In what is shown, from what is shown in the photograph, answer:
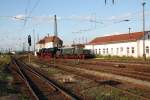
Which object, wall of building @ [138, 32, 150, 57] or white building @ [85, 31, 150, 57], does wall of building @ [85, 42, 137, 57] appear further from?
wall of building @ [138, 32, 150, 57]

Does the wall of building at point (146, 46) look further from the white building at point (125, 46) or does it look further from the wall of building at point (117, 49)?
the wall of building at point (117, 49)

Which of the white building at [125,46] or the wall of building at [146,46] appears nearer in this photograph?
the wall of building at [146,46]

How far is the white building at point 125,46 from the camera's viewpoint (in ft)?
212

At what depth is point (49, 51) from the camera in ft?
258

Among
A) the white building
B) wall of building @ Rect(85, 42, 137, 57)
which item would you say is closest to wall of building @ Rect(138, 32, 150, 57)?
the white building

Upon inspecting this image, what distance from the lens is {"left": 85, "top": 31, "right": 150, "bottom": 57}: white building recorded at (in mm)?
64500

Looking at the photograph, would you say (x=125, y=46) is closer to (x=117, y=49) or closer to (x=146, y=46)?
(x=117, y=49)

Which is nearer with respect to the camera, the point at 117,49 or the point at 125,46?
the point at 125,46

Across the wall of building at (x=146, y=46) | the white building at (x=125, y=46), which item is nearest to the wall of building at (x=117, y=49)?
the white building at (x=125, y=46)

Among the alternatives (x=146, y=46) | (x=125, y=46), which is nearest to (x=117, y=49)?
(x=125, y=46)

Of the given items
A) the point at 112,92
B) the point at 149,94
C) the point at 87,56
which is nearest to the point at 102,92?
the point at 112,92

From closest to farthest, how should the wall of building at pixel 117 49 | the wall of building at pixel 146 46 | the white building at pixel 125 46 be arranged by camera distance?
the wall of building at pixel 146 46 → the white building at pixel 125 46 → the wall of building at pixel 117 49

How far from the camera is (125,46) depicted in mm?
70188

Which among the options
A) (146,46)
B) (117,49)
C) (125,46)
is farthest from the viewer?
(117,49)
